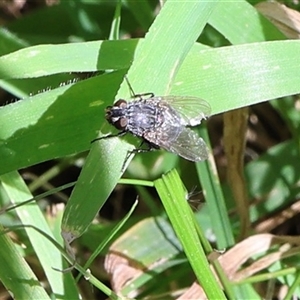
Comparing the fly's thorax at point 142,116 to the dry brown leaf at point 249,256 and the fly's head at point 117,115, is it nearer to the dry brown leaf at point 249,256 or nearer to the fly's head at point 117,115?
the fly's head at point 117,115

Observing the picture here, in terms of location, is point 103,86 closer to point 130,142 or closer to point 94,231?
point 130,142

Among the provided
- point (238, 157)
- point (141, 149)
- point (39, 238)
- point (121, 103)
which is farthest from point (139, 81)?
point (238, 157)

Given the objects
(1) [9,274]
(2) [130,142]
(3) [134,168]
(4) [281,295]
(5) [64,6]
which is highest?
(5) [64,6]

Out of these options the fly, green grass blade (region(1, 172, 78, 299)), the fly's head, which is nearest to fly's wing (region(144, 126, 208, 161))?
the fly

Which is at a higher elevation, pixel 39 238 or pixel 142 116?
pixel 142 116

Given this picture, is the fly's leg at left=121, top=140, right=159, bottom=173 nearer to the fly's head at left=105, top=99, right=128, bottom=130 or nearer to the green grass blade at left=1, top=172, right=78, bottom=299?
the fly's head at left=105, top=99, right=128, bottom=130

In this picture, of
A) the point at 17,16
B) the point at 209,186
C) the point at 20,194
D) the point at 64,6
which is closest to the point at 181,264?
the point at 209,186

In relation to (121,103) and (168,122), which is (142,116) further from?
(121,103)
